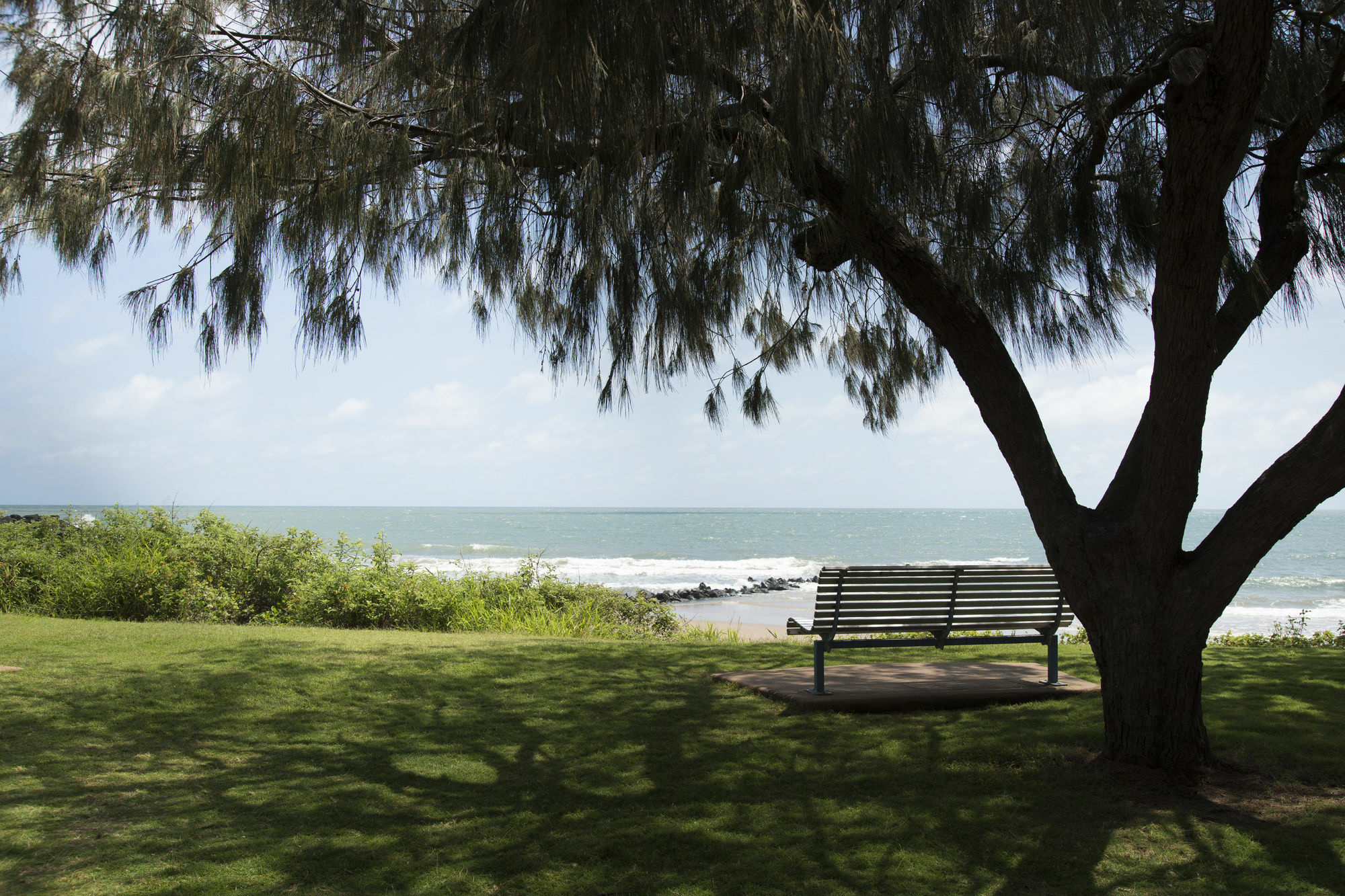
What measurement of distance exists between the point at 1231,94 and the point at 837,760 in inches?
128

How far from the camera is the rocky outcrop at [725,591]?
20500 mm

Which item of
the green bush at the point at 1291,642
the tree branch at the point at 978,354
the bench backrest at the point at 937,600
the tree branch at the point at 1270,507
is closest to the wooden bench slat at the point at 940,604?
the bench backrest at the point at 937,600

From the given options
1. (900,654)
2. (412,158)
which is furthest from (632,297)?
(900,654)

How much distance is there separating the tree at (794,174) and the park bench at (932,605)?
136cm

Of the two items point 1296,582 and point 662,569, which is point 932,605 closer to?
point 662,569

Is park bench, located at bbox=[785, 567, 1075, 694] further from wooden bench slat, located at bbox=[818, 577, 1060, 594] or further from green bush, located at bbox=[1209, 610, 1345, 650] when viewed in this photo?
green bush, located at bbox=[1209, 610, 1345, 650]

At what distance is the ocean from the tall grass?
3.63 ft

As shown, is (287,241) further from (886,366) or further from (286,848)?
(886,366)

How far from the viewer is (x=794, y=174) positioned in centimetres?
349

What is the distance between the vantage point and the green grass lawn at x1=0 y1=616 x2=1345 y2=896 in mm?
2857

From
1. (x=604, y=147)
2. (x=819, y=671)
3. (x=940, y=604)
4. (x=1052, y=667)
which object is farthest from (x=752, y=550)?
(x=604, y=147)

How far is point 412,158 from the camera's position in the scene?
153 inches

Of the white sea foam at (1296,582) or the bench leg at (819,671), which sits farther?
the white sea foam at (1296,582)

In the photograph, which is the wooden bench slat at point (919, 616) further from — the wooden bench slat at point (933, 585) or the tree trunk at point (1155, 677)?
the tree trunk at point (1155, 677)
